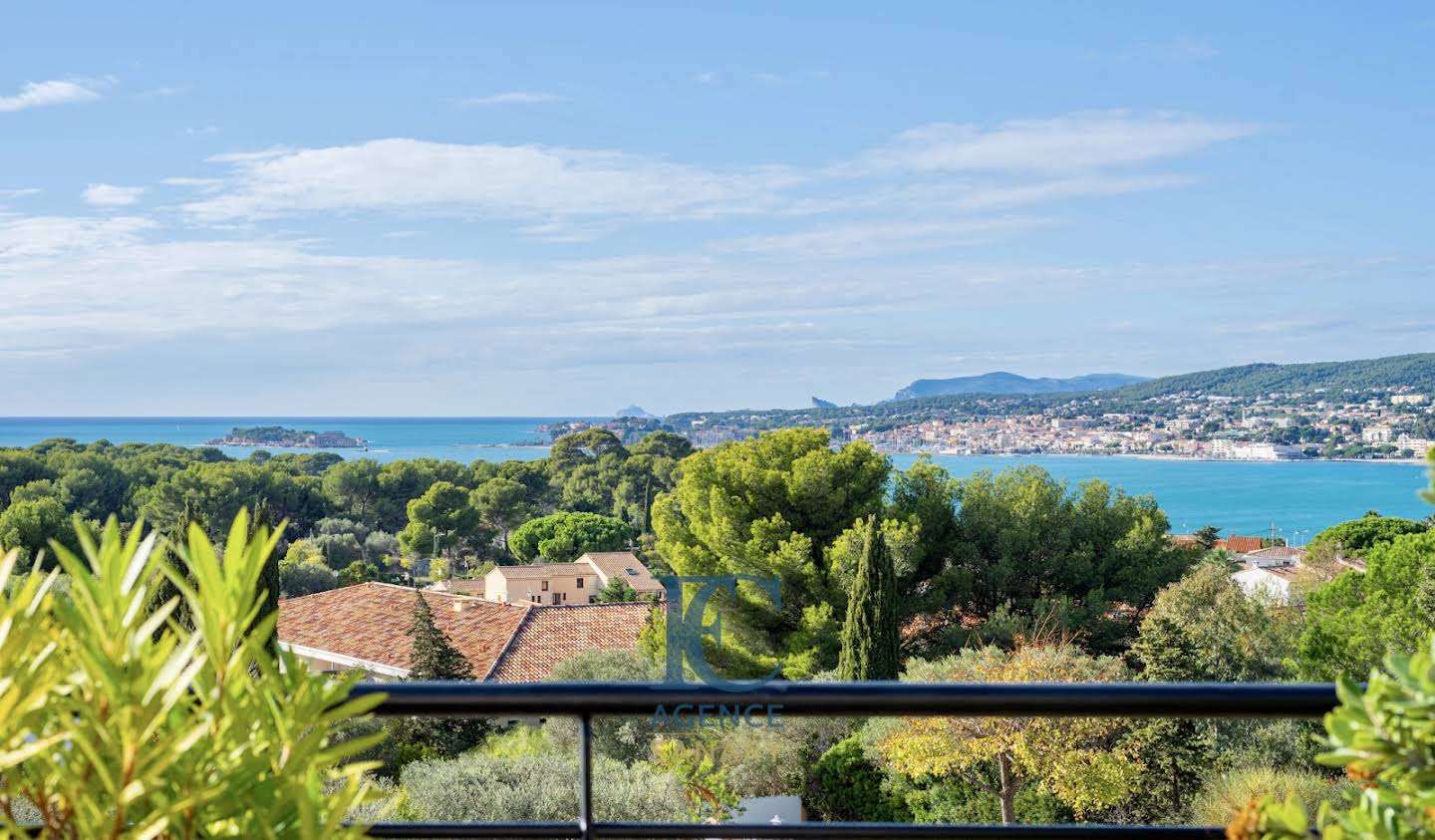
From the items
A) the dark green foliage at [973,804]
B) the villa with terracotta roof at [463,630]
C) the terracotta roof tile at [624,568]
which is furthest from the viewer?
the terracotta roof tile at [624,568]

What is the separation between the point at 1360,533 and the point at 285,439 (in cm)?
7934

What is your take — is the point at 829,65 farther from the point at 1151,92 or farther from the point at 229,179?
the point at 229,179

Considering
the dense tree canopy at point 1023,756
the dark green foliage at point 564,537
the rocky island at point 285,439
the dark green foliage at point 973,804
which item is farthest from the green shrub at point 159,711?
the rocky island at point 285,439

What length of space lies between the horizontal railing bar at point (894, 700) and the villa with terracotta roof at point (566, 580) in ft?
88.8

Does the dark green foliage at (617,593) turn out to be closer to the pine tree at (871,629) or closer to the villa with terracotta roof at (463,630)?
the villa with terracotta roof at (463,630)

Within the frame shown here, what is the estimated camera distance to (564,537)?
115 feet

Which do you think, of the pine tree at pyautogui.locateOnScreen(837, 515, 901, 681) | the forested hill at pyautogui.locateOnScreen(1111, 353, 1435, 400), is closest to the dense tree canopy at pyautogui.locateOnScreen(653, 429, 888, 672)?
the pine tree at pyautogui.locateOnScreen(837, 515, 901, 681)

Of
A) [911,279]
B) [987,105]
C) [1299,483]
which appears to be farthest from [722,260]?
[1299,483]

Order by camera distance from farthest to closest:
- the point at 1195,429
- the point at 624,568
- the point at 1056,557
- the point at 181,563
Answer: the point at 1195,429, the point at 624,568, the point at 1056,557, the point at 181,563

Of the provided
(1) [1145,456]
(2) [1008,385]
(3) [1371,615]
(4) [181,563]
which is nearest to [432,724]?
(4) [181,563]

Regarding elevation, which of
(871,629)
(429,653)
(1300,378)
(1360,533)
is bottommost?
(429,653)

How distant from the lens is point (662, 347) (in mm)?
52531

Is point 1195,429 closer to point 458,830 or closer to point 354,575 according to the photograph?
point 354,575

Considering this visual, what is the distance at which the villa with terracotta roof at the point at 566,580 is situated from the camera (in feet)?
94.9
